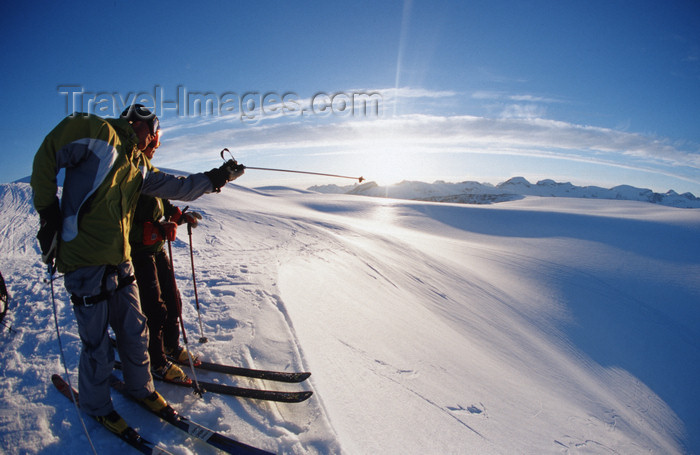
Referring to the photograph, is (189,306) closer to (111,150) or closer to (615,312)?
(111,150)

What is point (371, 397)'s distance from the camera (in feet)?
9.33

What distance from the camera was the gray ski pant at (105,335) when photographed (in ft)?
6.45

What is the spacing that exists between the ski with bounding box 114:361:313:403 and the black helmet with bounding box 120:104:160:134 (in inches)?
86.3

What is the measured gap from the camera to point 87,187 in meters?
1.90

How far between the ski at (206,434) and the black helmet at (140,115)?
7.27 feet

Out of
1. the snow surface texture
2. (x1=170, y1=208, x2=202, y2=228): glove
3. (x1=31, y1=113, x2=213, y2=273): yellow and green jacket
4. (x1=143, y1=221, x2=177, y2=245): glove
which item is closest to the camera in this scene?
(x1=31, y1=113, x2=213, y2=273): yellow and green jacket

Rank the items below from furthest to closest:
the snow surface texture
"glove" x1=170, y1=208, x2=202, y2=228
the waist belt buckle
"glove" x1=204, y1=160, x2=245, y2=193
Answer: "glove" x1=170, y1=208, x2=202, y2=228 → "glove" x1=204, y1=160, x2=245, y2=193 → the snow surface texture → the waist belt buckle

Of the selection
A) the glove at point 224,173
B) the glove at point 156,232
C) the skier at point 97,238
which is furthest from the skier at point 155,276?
the glove at point 224,173

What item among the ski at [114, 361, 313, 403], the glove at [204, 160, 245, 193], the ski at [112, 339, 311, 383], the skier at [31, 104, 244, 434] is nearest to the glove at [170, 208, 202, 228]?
the glove at [204, 160, 245, 193]

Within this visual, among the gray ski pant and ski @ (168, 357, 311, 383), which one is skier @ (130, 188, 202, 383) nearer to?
ski @ (168, 357, 311, 383)

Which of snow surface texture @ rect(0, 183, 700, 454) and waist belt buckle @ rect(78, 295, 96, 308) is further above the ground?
waist belt buckle @ rect(78, 295, 96, 308)

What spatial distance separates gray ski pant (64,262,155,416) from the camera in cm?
197

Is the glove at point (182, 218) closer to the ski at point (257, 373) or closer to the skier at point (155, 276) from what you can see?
the skier at point (155, 276)

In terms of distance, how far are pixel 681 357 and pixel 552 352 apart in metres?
5.17
